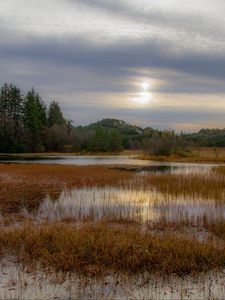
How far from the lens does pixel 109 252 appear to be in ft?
33.1

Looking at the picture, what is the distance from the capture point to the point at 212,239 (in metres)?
12.1

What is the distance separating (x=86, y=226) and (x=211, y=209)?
7.03 metres

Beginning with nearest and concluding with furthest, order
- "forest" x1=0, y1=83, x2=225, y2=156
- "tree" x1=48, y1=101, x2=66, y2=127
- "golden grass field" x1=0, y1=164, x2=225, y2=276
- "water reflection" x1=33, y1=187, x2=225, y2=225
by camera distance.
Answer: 1. "golden grass field" x1=0, y1=164, x2=225, y2=276
2. "water reflection" x1=33, y1=187, x2=225, y2=225
3. "forest" x1=0, y1=83, x2=225, y2=156
4. "tree" x1=48, y1=101, x2=66, y2=127

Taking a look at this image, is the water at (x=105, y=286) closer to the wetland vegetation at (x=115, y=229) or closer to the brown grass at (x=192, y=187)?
the wetland vegetation at (x=115, y=229)

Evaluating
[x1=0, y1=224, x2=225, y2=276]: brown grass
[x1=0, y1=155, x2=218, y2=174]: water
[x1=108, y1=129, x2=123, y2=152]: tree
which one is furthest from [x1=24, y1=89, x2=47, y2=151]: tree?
[x1=0, y1=224, x2=225, y2=276]: brown grass

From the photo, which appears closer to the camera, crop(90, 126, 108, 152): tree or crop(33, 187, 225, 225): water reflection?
crop(33, 187, 225, 225): water reflection

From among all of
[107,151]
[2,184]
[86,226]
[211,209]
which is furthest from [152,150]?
[86,226]

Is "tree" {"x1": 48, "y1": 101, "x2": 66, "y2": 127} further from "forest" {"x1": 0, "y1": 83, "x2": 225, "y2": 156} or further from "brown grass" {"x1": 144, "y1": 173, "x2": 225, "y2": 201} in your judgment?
"brown grass" {"x1": 144, "y1": 173, "x2": 225, "y2": 201}

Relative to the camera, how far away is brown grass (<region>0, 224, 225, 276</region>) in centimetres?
941

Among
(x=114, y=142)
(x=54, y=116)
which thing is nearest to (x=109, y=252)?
(x=114, y=142)

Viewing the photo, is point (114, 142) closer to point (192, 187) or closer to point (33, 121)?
point (33, 121)

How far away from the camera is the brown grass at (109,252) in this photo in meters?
9.41

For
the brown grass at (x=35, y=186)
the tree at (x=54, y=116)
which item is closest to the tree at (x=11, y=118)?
the tree at (x=54, y=116)

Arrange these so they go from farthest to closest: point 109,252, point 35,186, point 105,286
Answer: point 35,186 < point 109,252 < point 105,286
